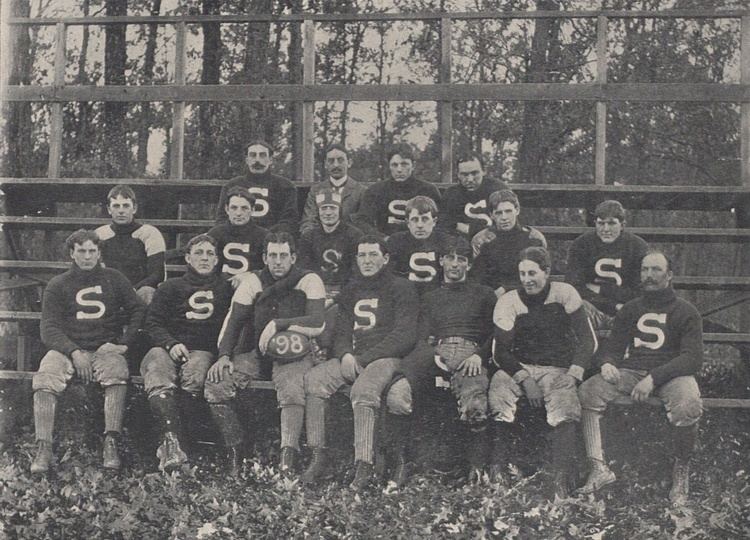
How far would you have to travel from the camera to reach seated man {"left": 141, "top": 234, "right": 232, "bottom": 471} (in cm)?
572

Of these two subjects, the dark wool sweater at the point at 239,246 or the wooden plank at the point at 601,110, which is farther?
the wooden plank at the point at 601,110

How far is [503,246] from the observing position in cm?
617

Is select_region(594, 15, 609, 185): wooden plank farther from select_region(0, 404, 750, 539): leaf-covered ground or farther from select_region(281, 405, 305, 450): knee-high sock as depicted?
select_region(281, 405, 305, 450): knee-high sock

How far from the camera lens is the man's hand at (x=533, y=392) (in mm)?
5410

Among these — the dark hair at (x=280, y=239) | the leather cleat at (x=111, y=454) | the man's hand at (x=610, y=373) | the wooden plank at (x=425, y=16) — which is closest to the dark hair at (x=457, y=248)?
the dark hair at (x=280, y=239)

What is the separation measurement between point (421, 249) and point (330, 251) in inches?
26.7

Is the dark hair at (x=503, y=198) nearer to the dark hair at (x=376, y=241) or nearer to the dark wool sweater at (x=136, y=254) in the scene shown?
the dark hair at (x=376, y=241)

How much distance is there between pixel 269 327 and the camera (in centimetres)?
568

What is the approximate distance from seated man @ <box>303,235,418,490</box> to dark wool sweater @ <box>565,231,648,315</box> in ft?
4.12

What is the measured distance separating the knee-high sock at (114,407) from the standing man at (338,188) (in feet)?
6.41

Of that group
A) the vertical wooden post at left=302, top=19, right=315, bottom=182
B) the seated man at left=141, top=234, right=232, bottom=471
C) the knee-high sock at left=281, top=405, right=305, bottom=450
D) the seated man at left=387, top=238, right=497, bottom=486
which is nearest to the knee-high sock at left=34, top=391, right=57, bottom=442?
the seated man at left=141, top=234, right=232, bottom=471

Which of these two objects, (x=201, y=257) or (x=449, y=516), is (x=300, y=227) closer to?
(x=201, y=257)

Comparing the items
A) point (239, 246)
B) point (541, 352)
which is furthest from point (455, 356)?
point (239, 246)

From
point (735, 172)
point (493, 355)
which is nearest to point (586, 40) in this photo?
point (735, 172)
